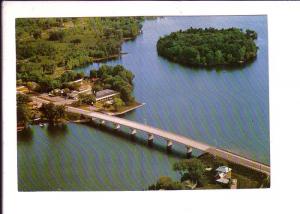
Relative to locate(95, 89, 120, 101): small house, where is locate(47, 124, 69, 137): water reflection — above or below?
below

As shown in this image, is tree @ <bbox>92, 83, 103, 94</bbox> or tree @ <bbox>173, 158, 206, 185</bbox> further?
tree @ <bbox>92, 83, 103, 94</bbox>

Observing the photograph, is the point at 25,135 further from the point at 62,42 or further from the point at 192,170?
the point at 192,170

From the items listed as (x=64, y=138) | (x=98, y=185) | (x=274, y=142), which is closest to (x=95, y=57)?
(x=64, y=138)

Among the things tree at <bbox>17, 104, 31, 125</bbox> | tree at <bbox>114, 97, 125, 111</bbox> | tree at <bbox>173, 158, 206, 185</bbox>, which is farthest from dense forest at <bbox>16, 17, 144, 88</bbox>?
tree at <bbox>173, 158, 206, 185</bbox>

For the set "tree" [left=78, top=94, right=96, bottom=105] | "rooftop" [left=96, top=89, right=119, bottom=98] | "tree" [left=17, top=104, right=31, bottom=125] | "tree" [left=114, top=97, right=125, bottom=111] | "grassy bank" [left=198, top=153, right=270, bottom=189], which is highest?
"rooftop" [left=96, top=89, right=119, bottom=98]

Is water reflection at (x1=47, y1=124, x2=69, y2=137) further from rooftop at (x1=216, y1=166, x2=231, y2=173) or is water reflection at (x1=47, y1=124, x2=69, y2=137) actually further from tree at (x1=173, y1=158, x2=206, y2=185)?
rooftop at (x1=216, y1=166, x2=231, y2=173)

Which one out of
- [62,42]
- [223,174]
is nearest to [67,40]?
[62,42]

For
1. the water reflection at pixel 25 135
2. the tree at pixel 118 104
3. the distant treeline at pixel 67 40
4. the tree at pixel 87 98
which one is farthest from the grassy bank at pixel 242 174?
the water reflection at pixel 25 135
